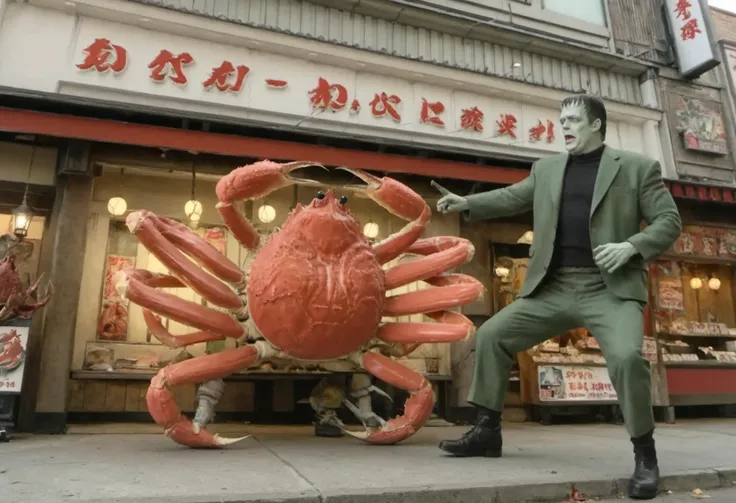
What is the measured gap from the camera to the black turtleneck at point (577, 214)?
142 inches

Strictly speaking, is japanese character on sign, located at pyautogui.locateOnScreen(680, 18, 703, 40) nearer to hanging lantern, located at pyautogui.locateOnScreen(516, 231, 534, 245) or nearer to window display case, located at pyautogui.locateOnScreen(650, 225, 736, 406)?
window display case, located at pyautogui.locateOnScreen(650, 225, 736, 406)

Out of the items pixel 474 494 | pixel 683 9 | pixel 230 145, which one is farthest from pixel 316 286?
pixel 683 9

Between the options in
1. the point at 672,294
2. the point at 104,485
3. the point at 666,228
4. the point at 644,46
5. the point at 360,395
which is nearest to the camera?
the point at 104,485

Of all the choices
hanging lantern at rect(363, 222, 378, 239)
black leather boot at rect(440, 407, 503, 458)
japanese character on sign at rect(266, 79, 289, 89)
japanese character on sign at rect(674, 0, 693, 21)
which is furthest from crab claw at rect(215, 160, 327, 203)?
japanese character on sign at rect(674, 0, 693, 21)

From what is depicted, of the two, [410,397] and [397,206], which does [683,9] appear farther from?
[410,397]

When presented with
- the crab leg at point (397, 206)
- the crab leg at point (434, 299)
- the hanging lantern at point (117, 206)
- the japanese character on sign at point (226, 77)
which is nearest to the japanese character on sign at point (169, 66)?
the japanese character on sign at point (226, 77)

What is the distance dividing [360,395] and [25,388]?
3333 millimetres

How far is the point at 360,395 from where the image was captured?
4.99m

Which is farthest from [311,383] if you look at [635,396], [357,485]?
[635,396]

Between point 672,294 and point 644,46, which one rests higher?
point 644,46

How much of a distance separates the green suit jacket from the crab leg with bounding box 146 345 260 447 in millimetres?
2215

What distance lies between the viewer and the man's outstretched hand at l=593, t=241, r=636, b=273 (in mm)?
3219

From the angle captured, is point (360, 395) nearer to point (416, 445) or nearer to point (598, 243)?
point (416, 445)

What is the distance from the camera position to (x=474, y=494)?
278 cm
